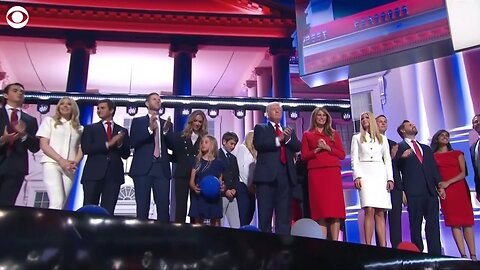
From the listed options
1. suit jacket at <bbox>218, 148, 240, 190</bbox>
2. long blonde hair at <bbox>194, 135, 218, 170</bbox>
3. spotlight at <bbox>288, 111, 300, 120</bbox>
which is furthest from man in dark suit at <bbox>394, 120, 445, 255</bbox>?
spotlight at <bbox>288, 111, 300, 120</bbox>

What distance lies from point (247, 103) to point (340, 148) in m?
2.39

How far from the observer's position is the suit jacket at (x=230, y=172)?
3.98 metres

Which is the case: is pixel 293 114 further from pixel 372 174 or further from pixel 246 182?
pixel 372 174

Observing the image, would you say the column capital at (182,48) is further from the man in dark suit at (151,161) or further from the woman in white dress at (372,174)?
the woman in white dress at (372,174)

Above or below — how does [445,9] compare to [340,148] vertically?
above

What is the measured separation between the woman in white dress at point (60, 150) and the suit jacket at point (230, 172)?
119 cm

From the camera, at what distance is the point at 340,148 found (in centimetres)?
375

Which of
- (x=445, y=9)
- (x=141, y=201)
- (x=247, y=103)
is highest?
(x=445, y=9)

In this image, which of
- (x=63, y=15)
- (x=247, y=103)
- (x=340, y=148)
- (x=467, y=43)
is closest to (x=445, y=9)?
(x=467, y=43)

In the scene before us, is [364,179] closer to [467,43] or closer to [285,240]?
[285,240]

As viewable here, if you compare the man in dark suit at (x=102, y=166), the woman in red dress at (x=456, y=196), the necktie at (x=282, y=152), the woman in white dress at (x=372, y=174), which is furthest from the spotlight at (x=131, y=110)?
the woman in red dress at (x=456, y=196)

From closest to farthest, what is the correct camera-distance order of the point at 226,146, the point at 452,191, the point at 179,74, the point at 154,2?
the point at 452,191
the point at 226,146
the point at 179,74
the point at 154,2

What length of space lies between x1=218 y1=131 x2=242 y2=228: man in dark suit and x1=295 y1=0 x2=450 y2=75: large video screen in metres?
3.40

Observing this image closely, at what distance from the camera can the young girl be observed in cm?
373
